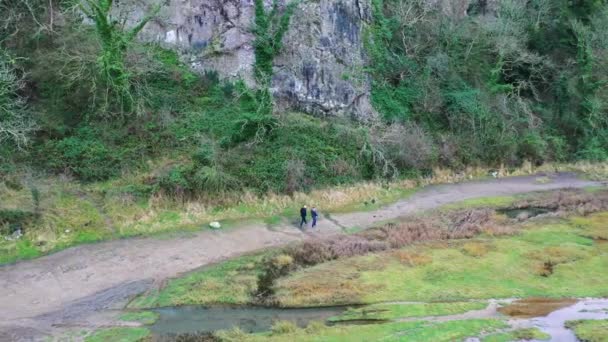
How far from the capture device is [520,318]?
25.4m

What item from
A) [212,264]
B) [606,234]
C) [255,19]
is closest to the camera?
[212,264]

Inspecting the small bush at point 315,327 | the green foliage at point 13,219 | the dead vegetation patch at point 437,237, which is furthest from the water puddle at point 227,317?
the green foliage at point 13,219

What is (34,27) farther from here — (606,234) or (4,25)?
(606,234)

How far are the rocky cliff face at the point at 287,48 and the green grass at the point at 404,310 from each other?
82.0 ft

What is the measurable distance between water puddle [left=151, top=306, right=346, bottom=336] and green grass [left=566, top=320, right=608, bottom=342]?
10405mm

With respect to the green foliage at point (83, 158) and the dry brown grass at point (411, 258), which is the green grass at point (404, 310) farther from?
the green foliage at point (83, 158)

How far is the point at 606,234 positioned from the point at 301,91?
1022 inches

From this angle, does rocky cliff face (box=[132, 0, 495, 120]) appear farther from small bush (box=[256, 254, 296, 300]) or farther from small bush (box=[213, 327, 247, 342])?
small bush (box=[213, 327, 247, 342])

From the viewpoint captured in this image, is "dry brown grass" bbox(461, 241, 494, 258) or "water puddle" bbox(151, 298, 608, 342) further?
"dry brown grass" bbox(461, 241, 494, 258)

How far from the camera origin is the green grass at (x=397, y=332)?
23344 mm

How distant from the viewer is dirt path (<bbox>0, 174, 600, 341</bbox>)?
25.7 metres

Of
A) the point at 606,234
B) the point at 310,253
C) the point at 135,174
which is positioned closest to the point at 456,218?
the point at 606,234

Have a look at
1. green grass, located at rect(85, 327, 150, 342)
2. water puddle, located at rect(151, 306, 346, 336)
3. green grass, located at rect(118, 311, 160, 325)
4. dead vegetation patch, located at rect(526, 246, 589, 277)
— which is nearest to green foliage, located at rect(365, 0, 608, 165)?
dead vegetation patch, located at rect(526, 246, 589, 277)

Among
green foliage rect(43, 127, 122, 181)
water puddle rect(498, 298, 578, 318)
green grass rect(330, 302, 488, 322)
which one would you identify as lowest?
water puddle rect(498, 298, 578, 318)
